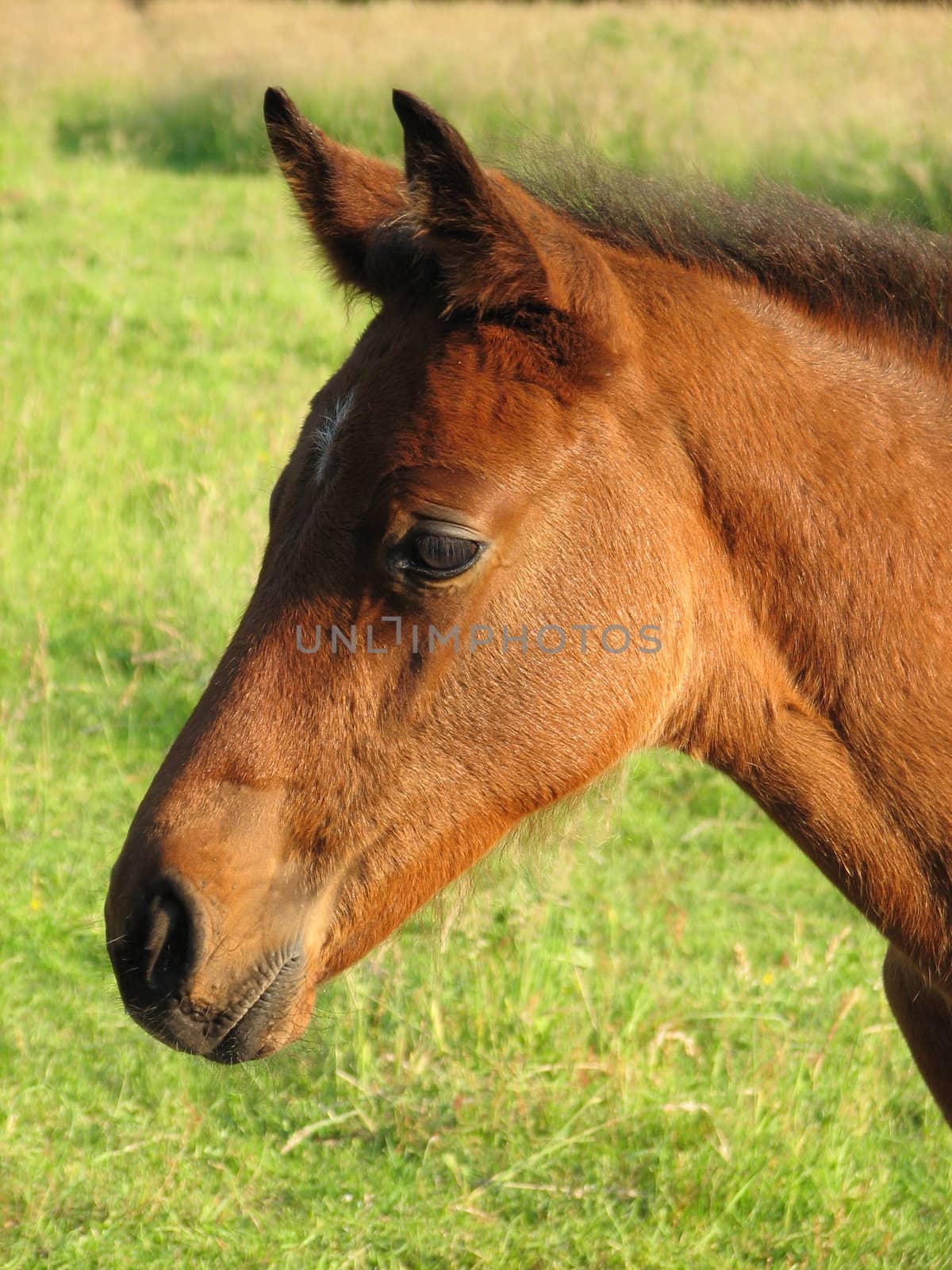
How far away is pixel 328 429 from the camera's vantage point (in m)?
2.27

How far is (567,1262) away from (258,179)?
12.8m

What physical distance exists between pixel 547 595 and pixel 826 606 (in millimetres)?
488

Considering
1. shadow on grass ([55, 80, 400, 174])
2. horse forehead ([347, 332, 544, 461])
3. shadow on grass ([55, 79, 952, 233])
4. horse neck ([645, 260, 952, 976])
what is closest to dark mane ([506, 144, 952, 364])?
horse neck ([645, 260, 952, 976])

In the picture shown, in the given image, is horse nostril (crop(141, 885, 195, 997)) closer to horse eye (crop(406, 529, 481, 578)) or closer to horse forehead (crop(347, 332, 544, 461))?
horse eye (crop(406, 529, 481, 578))

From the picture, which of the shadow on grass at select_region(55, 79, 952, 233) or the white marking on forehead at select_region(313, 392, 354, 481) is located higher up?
the white marking on forehead at select_region(313, 392, 354, 481)

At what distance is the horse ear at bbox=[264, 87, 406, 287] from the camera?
244 centimetres

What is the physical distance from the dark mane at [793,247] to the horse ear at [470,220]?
0.34 metres

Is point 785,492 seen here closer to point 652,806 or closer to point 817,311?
point 817,311

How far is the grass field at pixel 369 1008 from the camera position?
130 inches

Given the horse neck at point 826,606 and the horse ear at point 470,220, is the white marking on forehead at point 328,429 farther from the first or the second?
the horse neck at point 826,606

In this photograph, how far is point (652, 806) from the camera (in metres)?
5.27

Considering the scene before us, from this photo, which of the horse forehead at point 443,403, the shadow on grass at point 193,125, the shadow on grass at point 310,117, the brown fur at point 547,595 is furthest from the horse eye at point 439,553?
the shadow on grass at point 193,125

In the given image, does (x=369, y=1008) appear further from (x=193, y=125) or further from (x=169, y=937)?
(x=193, y=125)

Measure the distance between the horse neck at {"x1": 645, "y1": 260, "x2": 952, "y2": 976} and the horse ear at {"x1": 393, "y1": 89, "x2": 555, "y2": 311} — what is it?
28cm
